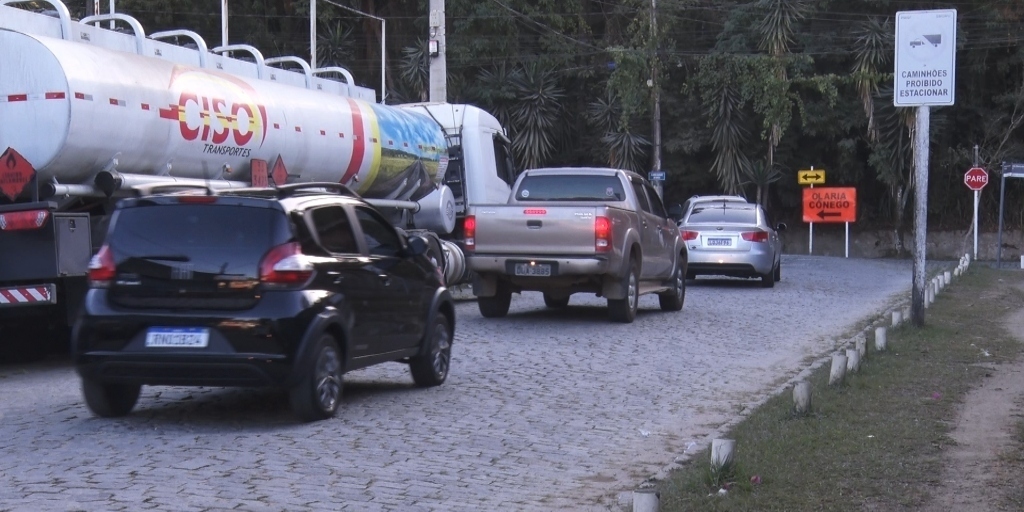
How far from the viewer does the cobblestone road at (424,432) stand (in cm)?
667

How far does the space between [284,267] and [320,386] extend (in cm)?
88

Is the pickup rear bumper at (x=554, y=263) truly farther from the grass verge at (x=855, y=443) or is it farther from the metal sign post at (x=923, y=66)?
the metal sign post at (x=923, y=66)

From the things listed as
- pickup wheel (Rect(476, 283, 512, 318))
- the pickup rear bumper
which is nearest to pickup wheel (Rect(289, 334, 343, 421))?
the pickup rear bumper

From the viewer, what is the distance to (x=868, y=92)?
147 feet

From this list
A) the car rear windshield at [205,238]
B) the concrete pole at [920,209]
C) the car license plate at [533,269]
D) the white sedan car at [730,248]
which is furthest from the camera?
the white sedan car at [730,248]

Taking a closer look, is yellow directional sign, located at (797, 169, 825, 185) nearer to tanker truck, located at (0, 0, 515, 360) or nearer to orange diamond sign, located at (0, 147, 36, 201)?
tanker truck, located at (0, 0, 515, 360)

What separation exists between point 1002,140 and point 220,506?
1789 inches

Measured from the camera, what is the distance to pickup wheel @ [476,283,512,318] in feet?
55.2

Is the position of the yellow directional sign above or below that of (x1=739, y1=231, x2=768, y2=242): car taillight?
above

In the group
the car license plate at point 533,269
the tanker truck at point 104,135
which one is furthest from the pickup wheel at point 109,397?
the car license plate at point 533,269

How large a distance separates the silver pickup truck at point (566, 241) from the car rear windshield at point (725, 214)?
7.06 m

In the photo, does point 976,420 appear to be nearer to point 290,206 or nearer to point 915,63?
point 290,206

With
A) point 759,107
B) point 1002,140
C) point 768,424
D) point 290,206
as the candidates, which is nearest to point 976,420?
point 768,424

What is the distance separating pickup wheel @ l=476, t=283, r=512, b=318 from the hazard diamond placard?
113 ft
